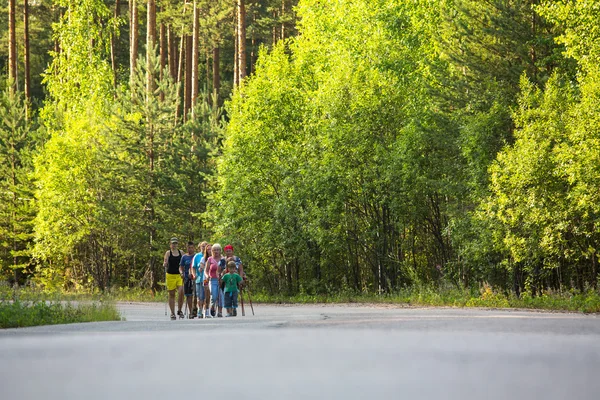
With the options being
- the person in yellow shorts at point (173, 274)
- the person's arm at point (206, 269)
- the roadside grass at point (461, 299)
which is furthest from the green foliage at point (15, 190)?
the person's arm at point (206, 269)

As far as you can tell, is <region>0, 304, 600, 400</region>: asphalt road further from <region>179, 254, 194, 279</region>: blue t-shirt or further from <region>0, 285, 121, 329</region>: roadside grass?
<region>179, 254, 194, 279</region>: blue t-shirt

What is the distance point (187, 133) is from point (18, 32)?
31453 millimetres

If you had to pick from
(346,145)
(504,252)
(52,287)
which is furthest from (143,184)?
(504,252)

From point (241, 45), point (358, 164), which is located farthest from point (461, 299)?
point (241, 45)

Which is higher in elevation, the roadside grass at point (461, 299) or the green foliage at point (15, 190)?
the green foliage at point (15, 190)

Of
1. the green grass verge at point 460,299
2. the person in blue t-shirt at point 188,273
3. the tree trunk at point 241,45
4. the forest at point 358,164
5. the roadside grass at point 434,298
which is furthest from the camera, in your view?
the tree trunk at point 241,45

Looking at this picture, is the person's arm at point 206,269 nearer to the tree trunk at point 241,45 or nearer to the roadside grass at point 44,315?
the roadside grass at point 44,315

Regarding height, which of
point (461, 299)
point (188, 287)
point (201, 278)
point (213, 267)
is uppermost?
point (213, 267)

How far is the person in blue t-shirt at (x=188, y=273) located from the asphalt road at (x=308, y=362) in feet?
19.7

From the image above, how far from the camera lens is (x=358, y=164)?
3625cm

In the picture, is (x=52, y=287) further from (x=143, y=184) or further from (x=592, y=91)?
(x=592, y=91)

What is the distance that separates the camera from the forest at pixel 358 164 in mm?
28359

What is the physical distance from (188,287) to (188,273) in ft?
1.06

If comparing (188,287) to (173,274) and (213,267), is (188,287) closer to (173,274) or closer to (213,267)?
(173,274)
